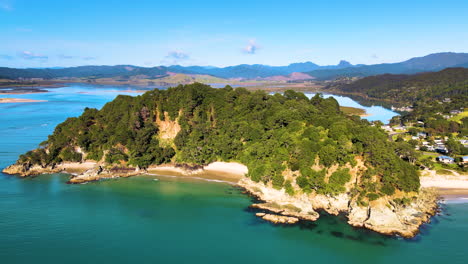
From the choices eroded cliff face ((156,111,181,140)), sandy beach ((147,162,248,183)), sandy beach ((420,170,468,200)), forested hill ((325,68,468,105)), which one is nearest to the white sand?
sandy beach ((147,162,248,183))

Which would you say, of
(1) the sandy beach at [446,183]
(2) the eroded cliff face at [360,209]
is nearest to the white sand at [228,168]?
(2) the eroded cliff face at [360,209]

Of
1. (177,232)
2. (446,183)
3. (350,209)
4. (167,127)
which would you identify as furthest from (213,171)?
(446,183)

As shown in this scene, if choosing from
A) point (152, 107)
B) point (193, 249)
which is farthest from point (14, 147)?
point (193, 249)

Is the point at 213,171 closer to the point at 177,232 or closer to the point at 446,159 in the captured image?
the point at 177,232

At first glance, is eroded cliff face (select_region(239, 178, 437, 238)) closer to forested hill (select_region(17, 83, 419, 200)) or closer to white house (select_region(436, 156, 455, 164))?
forested hill (select_region(17, 83, 419, 200))

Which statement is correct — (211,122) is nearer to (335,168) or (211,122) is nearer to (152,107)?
(152,107)

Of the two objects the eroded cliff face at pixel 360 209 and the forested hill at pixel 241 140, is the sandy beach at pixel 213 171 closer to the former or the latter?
the forested hill at pixel 241 140
